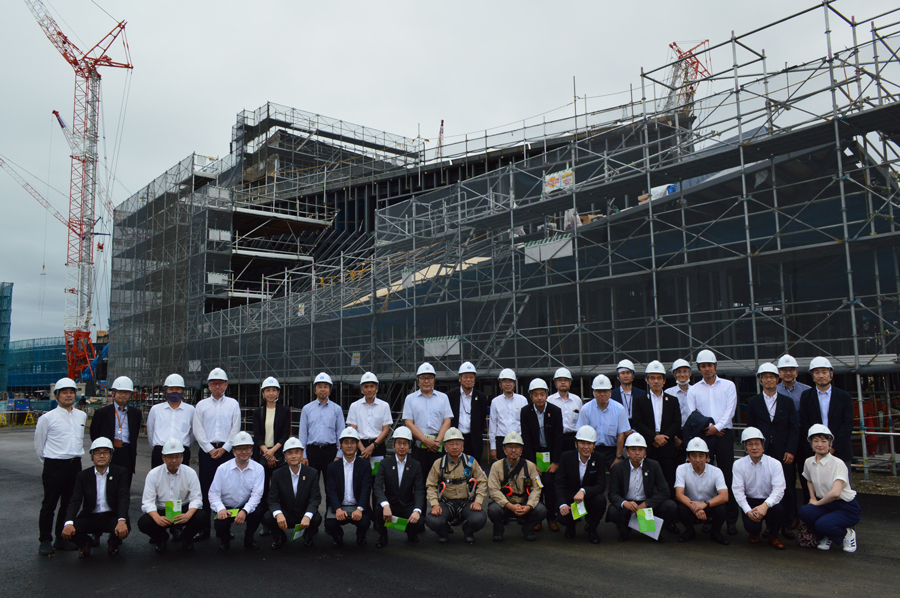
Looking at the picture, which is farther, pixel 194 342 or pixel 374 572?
pixel 194 342

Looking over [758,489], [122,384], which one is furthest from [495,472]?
[122,384]

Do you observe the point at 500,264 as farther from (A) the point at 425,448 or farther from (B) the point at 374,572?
(B) the point at 374,572

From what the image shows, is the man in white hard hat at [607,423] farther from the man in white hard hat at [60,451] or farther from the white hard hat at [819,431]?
the man in white hard hat at [60,451]

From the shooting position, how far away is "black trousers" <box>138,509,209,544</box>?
7.09 metres

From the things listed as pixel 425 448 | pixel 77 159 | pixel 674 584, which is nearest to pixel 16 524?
pixel 425 448

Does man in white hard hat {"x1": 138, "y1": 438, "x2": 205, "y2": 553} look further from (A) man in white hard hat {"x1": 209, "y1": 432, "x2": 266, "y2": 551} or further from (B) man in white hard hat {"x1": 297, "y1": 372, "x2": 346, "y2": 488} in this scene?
(B) man in white hard hat {"x1": 297, "y1": 372, "x2": 346, "y2": 488}

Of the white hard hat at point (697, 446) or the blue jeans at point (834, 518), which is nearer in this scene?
the blue jeans at point (834, 518)

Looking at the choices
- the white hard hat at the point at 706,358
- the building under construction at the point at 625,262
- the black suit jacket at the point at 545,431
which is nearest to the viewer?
the black suit jacket at the point at 545,431

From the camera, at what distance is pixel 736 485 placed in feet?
23.8

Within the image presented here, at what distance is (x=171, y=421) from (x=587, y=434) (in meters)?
5.34

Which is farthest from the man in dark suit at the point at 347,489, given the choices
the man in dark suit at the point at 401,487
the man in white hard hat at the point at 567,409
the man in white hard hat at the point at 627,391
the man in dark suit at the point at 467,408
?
the man in white hard hat at the point at 627,391

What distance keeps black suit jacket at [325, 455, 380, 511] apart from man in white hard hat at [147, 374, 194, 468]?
2022mm

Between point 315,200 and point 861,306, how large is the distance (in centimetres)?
3223

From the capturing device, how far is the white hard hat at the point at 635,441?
7.39m
